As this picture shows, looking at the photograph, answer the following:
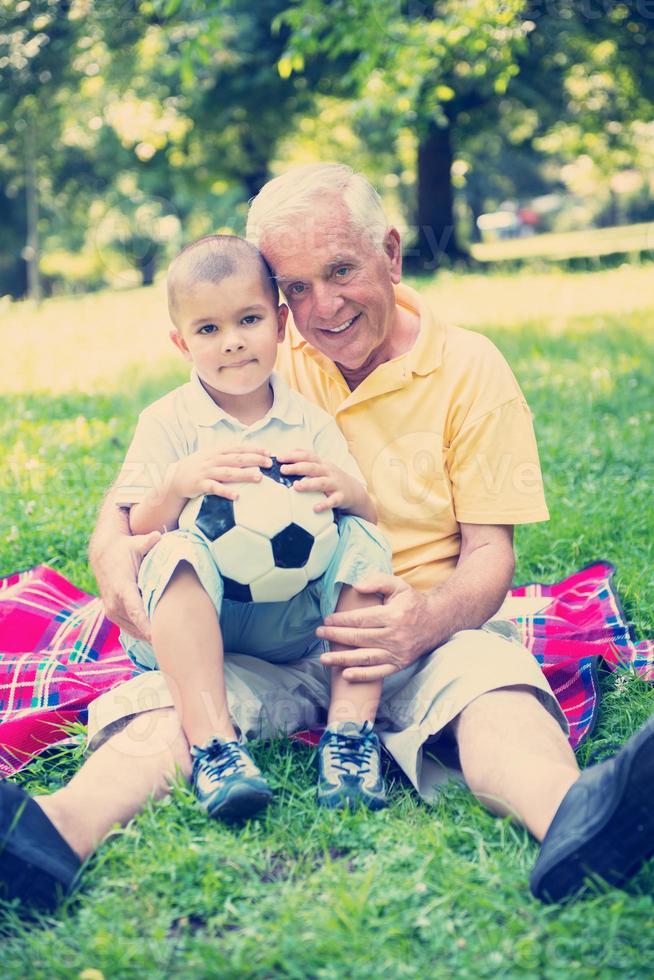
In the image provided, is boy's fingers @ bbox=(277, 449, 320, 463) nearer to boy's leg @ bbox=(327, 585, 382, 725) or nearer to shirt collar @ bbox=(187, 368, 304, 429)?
shirt collar @ bbox=(187, 368, 304, 429)

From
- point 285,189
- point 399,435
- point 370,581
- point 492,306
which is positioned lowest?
point 492,306

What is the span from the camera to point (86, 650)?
3.46 metres

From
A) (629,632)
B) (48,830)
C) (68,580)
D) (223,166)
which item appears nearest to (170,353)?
(68,580)

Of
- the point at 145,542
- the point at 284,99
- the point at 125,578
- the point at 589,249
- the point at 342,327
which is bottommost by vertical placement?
the point at 589,249

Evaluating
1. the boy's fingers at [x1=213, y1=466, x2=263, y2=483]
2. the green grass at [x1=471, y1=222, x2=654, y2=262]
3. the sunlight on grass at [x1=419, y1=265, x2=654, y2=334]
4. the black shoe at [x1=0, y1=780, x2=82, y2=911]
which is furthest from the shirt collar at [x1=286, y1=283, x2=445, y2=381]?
the green grass at [x1=471, y1=222, x2=654, y2=262]

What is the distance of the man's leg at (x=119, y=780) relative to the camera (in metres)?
2.23

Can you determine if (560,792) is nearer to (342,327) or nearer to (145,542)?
(145,542)

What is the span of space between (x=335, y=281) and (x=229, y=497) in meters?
0.70

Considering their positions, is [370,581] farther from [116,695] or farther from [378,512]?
[116,695]

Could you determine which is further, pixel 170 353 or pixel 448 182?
pixel 448 182

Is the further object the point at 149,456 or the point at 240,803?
the point at 149,456

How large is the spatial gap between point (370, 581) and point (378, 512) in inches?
14.4

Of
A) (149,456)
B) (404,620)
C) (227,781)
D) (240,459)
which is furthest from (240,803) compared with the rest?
(149,456)

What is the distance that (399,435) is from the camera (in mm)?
2934
